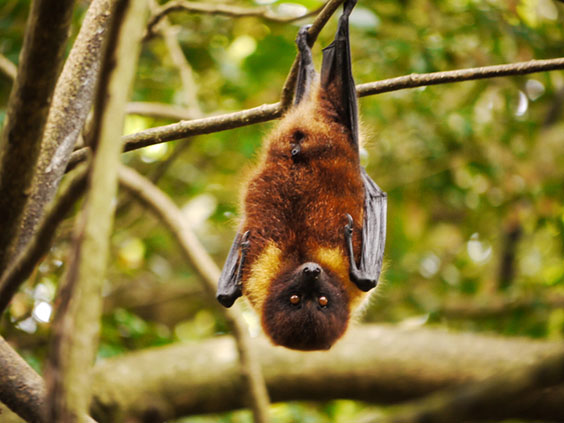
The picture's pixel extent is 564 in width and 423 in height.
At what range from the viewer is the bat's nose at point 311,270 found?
3712 millimetres

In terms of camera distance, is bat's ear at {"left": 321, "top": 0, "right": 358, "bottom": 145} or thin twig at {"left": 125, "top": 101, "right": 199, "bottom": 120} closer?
bat's ear at {"left": 321, "top": 0, "right": 358, "bottom": 145}

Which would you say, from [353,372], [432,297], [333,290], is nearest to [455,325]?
[432,297]

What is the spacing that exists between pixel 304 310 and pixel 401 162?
437cm

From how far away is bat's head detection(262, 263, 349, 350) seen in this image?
3.86 metres

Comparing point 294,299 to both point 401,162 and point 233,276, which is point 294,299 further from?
point 401,162

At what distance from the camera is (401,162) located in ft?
25.7

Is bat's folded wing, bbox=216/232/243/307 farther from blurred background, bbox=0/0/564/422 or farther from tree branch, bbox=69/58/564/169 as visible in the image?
blurred background, bbox=0/0/564/422

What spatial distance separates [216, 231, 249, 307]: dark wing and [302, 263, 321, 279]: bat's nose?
0.49 metres

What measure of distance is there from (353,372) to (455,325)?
245 centimetres

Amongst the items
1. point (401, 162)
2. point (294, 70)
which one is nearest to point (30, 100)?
point (294, 70)

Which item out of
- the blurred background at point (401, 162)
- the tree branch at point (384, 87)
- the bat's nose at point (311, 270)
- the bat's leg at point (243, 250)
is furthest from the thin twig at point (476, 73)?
the blurred background at point (401, 162)

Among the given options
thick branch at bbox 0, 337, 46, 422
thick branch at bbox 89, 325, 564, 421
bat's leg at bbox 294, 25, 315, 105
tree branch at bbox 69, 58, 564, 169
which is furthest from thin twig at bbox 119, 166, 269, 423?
thick branch at bbox 0, 337, 46, 422

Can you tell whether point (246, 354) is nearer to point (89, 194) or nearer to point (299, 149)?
point (299, 149)

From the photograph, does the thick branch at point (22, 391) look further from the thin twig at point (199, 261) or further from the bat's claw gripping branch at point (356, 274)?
the thin twig at point (199, 261)
